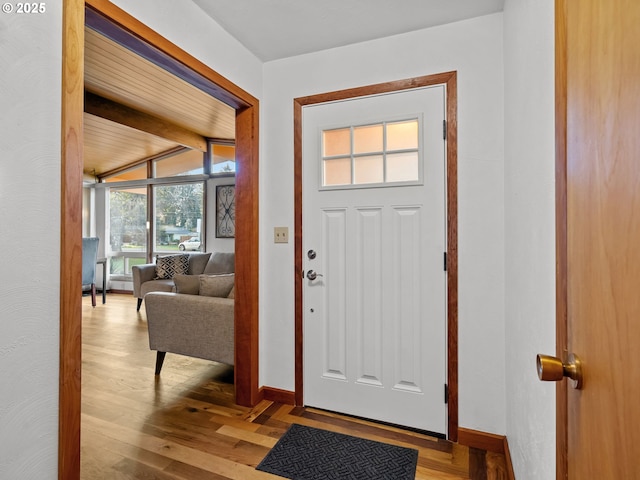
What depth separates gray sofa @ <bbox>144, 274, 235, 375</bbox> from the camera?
2.48 metres

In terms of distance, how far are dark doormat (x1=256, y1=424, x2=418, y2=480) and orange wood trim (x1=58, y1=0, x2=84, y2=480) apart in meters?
0.88

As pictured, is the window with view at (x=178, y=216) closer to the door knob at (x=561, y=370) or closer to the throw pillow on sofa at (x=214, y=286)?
the throw pillow on sofa at (x=214, y=286)

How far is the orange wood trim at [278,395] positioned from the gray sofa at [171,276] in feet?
8.48

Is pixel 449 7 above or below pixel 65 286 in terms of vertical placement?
above

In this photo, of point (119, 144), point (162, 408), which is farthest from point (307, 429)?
point (119, 144)

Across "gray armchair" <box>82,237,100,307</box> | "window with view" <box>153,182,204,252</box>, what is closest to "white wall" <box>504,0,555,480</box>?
"window with view" <box>153,182,204,252</box>

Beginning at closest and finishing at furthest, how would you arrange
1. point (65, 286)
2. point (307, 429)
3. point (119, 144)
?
point (65, 286)
point (307, 429)
point (119, 144)

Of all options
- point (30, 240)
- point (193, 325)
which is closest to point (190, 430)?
point (193, 325)

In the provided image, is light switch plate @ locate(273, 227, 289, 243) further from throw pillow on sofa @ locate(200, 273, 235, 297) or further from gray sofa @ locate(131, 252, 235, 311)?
gray sofa @ locate(131, 252, 235, 311)

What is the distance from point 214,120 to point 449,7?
12.8ft

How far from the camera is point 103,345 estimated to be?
347cm

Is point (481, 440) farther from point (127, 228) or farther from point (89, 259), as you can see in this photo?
point (127, 228)

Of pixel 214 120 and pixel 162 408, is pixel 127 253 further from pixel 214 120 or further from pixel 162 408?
pixel 162 408

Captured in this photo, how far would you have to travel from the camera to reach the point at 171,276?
5059mm
